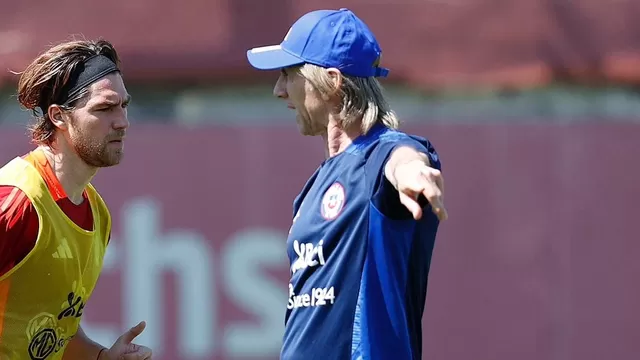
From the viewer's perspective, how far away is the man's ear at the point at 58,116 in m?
3.75

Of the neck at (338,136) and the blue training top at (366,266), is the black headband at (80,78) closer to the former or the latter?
the neck at (338,136)

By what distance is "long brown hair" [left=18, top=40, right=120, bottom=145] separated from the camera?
3.73 m

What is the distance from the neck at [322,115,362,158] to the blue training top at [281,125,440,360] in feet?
0.35

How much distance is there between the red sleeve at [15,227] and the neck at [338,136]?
3.00 ft

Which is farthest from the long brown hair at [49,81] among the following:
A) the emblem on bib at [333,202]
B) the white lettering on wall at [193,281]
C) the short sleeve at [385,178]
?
the white lettering on wall at [193,281]

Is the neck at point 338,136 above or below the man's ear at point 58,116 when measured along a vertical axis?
above

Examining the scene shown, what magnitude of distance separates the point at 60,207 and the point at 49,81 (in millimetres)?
424

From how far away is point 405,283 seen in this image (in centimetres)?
324

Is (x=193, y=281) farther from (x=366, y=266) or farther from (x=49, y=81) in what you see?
(x=366, y=266)

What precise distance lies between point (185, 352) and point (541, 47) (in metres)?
2.74

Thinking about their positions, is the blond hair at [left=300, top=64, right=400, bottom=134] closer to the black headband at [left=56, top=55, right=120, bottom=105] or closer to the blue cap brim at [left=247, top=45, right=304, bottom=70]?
the blue cap brim at [left=247, top=45, right=304, bottom=70]

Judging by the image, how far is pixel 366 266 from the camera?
3.24 metres

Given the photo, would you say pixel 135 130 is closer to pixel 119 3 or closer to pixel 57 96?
pixel 119 3

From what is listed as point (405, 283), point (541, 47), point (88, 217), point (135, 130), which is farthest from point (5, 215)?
point (541, 47)
